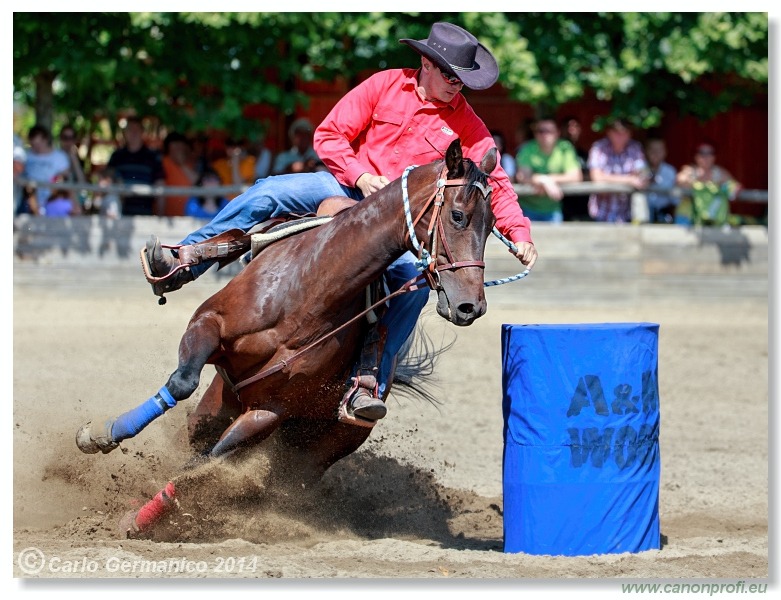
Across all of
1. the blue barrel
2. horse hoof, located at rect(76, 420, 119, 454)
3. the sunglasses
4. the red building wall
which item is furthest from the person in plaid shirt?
horse hoof, located at rect(76, 420, 119, 454)

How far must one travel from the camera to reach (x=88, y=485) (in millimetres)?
6117

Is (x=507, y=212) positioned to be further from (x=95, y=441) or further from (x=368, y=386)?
(x=95, y=441)

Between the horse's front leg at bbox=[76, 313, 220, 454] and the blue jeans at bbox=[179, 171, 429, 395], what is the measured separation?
40cm

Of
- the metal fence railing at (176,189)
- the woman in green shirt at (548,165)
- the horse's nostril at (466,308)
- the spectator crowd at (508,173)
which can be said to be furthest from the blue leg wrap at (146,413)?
Result: the metal fence railing at (176,189)

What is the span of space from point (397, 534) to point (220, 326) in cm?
145

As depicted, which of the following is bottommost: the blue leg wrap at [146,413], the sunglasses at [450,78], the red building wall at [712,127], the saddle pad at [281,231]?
the blue leg wrap at [146,413]

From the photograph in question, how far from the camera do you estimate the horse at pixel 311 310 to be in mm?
4805

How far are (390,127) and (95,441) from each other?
79.9 inches

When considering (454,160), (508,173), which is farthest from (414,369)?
(508,173)

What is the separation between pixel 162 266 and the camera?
556cm

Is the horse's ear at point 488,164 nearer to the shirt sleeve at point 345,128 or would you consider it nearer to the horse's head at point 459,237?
the horse's head at point 459,237

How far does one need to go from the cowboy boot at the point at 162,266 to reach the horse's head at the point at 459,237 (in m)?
1.36

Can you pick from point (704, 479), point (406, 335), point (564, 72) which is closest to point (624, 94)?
point (564, 72)

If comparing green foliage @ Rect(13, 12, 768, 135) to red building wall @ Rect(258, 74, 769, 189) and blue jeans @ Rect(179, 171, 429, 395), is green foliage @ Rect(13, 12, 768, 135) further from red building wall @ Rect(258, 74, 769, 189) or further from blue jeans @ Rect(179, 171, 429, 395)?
blue jeans @ Rect(179, 171, 429, 395)
